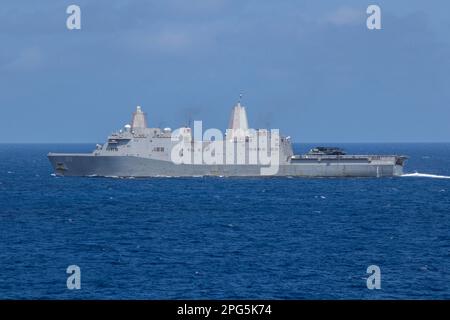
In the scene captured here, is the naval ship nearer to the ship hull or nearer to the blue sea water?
the ship hull

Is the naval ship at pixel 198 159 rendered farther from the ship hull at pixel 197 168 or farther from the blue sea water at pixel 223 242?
the blue sea water at pixel 223 242

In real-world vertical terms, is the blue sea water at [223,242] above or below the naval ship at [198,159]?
below

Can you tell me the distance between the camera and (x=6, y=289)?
27.8 m

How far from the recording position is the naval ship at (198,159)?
73375 mm

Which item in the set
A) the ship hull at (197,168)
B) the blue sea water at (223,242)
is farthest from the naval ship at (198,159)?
the blue sea water at (223,242)

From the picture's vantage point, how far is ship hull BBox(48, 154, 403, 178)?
73.6 meters

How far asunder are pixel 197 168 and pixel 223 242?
38.2 meters

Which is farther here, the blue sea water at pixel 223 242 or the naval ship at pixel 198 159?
the naval ship at pixel 198 159

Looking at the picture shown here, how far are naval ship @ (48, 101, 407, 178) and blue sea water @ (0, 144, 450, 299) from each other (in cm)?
665

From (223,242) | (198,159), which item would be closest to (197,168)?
(198,159)

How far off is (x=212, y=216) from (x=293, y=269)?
17730mm
